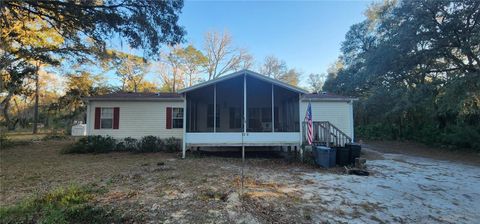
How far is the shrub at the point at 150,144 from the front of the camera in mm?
12664

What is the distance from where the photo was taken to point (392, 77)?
56.4 feet

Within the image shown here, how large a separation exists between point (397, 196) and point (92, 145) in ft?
42.3

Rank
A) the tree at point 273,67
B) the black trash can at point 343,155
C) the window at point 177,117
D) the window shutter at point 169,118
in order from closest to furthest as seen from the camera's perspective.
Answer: the black trash can at point 343,155 < the window shutter at point 169,118 < the window at point 177,117 < the tree at point 273,67

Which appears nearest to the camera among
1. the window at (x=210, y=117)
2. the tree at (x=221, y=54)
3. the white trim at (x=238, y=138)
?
the white trim at (x=238, y=138)

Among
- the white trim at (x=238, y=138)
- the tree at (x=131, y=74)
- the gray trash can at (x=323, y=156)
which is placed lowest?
the gray trash can at (x=323, y=156)

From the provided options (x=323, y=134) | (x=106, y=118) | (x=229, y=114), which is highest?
(x=229, y=114)

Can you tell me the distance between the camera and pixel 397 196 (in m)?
5.82

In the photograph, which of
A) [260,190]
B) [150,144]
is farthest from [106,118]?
[260,190]

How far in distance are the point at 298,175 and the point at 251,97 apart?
688cm

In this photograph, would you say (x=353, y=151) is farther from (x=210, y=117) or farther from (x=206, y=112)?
(x=206, y=112)

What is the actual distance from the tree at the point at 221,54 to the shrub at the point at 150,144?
20389 mm

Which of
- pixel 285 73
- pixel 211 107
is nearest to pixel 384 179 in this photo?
pixel 211 107

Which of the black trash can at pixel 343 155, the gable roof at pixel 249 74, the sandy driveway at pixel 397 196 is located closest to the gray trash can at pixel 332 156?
the black trash can at pixel 343 155

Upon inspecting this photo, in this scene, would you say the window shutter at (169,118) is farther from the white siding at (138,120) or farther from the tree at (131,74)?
the tree at (131,74)
